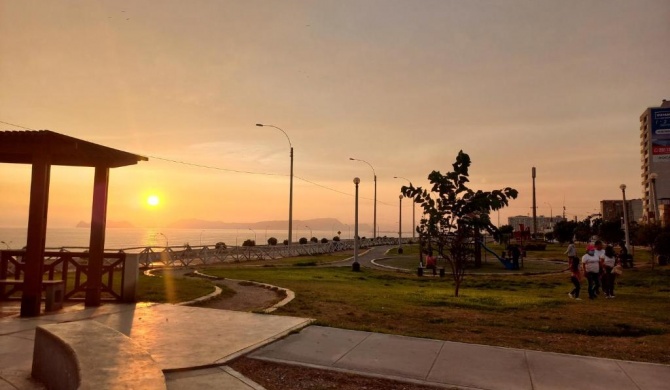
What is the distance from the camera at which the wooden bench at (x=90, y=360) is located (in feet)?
14.2

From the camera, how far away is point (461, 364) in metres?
6.47

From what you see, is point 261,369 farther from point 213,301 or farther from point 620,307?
point 620,307

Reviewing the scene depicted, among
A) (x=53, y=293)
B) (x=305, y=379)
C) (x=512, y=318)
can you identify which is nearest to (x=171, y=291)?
(x=53, y=293)

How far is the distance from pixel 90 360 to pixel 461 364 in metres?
4.74

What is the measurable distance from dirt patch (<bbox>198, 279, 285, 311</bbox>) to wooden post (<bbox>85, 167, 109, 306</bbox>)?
2.46 m

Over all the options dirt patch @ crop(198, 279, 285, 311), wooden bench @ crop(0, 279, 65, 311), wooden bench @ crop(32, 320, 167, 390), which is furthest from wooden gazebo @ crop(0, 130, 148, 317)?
wooden bench @ crop(32, 320, 167, 390)

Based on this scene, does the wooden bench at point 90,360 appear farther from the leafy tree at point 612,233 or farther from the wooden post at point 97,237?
the leafy tree at point 612,233

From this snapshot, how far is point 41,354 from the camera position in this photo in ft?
18.4

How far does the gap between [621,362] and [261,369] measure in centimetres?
530

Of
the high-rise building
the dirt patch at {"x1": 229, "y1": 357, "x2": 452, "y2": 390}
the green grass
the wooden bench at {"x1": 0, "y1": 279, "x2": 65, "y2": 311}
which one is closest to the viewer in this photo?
the dirt patch at {"x1": 229, "y1": 357, "x2": 452, "y2": 390}

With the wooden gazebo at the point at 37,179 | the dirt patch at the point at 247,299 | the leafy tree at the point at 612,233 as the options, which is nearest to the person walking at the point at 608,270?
the dirt patch at the point at 247,299

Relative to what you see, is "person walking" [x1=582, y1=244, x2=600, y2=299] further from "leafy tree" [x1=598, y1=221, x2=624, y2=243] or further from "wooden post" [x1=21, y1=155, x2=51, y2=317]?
"leafy tree" [x1=598, y1=221, x2=624, y2=243]

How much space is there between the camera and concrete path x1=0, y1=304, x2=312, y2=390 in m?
5.69

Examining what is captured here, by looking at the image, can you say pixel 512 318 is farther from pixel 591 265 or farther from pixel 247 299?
pixel 247 299
